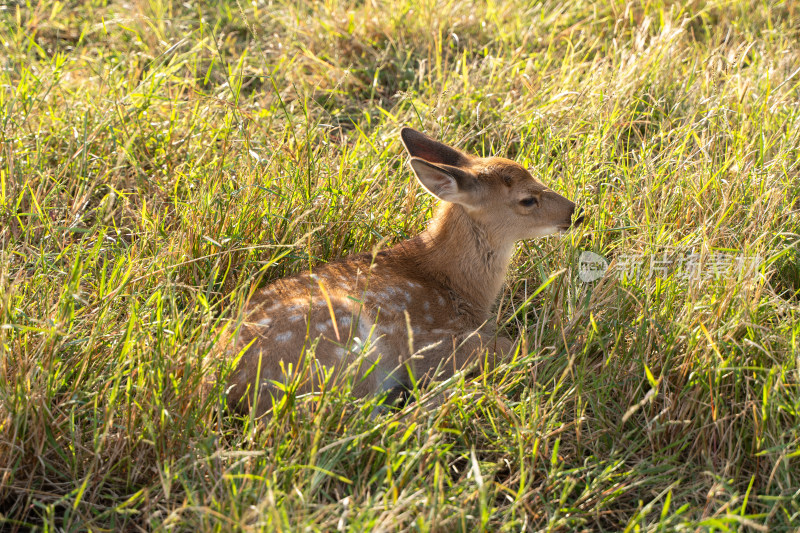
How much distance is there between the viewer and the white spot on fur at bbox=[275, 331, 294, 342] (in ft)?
10.4

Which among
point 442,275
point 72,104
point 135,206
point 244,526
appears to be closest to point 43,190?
point 135,206

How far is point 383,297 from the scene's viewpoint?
3.58 metres

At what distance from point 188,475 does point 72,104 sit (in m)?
2.94

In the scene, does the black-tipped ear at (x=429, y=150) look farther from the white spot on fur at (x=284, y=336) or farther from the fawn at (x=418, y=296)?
the white spot on fur at (x=284, y=336)

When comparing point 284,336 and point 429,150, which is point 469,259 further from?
point 284,336

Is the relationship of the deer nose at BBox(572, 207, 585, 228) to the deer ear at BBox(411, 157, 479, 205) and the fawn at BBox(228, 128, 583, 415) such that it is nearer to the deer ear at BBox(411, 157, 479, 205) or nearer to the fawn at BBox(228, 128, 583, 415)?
the fawn at BBox(228, 128, 583, 415)

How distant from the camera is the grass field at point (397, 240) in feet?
8.72

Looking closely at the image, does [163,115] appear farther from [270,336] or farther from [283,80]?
[270,336]

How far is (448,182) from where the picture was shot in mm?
3729

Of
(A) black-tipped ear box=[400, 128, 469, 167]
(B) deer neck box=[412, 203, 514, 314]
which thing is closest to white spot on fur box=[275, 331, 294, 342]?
(B) deer neck box=[412, 203, 514, 314]

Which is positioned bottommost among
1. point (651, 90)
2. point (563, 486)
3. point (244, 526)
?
point (563, 486)

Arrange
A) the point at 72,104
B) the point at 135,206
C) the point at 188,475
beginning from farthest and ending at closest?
the point at 72,104
the point at 135,206
the point at 188,475

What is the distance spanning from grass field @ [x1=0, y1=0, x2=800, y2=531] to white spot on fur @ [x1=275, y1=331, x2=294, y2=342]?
7.8 inches

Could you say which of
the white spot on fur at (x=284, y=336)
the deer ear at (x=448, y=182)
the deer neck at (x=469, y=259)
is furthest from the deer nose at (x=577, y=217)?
the white spot on fur at (x=284, y=336)
